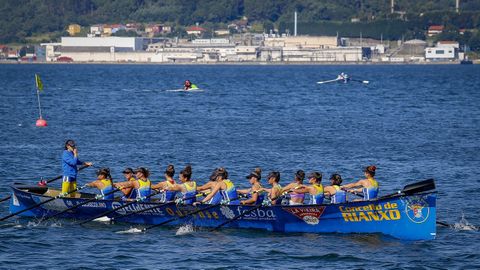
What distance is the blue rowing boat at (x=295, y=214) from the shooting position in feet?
95.0

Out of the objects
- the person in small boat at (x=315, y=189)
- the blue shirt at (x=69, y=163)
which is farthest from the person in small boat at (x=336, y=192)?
the blue shirt at (x=69, y=163)

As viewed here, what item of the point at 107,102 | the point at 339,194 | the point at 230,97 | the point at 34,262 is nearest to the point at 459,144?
the point at 339,194

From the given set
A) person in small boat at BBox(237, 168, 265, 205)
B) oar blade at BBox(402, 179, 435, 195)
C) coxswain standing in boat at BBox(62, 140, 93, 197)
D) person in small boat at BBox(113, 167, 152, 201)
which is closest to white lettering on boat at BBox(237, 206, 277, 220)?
person in small boat at BBox(237, 168, 265, 205)

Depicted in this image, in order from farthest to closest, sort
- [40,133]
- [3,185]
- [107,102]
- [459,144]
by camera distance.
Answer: [107,102] < [40,133] < [459,144] < [3,185]

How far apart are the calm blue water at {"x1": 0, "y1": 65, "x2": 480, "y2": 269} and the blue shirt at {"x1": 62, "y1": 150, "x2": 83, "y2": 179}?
70.8 inches

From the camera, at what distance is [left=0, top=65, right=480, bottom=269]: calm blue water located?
28.4 metres

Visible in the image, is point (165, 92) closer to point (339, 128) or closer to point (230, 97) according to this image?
point (230, 97)

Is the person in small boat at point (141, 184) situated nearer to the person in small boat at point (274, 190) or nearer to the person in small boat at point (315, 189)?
the person in small boat at point (274, 190)

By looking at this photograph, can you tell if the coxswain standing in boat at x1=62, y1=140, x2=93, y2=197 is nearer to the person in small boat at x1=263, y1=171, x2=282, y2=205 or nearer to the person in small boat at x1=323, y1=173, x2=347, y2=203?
the person in small boat at x1=263, y1=171, x2=282, y2=205

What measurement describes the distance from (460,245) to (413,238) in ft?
4.08

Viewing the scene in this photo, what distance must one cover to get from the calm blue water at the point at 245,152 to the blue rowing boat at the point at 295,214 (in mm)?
330

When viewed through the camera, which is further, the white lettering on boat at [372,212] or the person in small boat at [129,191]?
the person in small boat at [129,191]

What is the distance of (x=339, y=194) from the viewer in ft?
99.3

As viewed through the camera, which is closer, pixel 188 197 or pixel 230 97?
pixel 188 197
